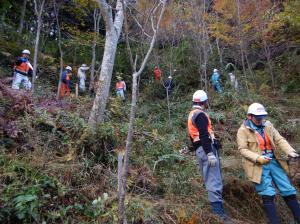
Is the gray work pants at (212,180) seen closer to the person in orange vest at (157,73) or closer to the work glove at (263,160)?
the work glove at (263,160)

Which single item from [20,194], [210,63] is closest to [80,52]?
[210,63]

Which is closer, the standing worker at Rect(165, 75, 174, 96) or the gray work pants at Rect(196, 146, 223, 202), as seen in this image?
the gray work pants at Rect(196, 146, 223, 202)

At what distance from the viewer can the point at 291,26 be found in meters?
14.0

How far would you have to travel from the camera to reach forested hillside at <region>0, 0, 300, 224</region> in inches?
177

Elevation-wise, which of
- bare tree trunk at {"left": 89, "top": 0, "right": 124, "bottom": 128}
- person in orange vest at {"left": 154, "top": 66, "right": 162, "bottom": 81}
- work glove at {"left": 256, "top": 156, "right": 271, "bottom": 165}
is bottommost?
work glove at {"left": 256, "top": 156, "right": 271, "bottom": 165}

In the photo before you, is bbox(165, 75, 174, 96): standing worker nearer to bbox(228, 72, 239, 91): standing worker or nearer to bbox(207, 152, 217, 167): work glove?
bbox(228, 72, 239, 91): standing worker

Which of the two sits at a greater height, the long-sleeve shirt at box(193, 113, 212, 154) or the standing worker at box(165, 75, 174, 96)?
the standing worker at box(165, 75, 174, 96)

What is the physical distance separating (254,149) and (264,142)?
6.8 inches

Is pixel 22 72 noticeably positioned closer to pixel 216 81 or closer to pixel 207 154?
pixel 207 154

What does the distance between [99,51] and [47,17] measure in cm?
310

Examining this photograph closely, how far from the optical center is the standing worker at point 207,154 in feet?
15.2

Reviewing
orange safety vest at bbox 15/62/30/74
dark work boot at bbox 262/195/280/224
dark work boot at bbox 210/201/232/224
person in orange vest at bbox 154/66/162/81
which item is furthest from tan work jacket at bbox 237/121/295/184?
person in orange vest at bbox 154/66/162/81

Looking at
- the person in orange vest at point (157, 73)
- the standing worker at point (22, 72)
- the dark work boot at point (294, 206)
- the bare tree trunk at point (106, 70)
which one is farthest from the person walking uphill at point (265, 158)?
the person in orange vest at point (157, 73)

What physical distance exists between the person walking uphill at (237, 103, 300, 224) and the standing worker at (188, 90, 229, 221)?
1.36ft
